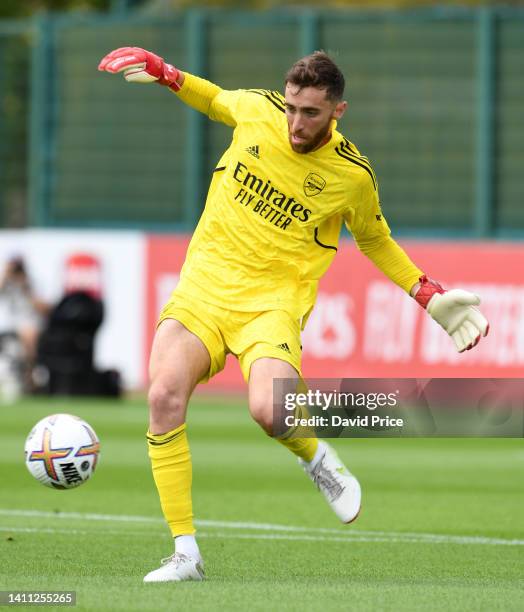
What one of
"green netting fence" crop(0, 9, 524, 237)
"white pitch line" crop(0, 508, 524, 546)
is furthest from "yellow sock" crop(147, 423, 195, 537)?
"green netting fence" crop(0, 9, 524, 237)

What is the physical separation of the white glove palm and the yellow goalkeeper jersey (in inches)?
21.2

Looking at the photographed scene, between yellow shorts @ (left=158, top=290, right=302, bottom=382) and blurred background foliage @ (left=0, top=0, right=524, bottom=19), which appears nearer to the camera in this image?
yellow shorts @ (left=158, top=290, right=302, bottom=382)

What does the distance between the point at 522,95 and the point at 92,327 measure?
600 cm

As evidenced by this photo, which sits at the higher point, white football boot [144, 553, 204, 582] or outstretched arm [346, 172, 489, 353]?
outstretched arm [346, 172, 489, 353]

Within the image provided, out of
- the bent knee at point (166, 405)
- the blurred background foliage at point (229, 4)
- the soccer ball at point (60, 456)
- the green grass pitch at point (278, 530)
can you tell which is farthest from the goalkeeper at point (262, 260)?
the blurred background foliage at point (229, 4)

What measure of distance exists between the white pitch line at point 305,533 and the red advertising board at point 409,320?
8.40 metres

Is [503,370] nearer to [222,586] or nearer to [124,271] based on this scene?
[124,271]

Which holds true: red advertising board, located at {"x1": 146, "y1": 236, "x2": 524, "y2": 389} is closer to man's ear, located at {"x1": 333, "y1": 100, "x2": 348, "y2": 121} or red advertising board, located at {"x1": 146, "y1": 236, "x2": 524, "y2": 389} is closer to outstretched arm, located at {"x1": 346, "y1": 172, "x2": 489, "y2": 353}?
outstretched arm, located at {"x1": 346, "y1": 172, "x2": 489, "y2": 353}

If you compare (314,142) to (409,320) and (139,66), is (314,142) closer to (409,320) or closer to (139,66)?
(139,66)

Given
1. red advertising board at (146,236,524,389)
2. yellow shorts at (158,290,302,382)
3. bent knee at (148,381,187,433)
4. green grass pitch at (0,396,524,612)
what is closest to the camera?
green grass pitch at (0,396,524,612)

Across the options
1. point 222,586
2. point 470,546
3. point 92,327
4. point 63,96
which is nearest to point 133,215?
point 63,96

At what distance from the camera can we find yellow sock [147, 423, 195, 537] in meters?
7.21

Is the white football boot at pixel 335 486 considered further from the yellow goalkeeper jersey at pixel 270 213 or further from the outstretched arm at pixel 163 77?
the outstretched arm at pixel 163 77

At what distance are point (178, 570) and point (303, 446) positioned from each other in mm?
966
